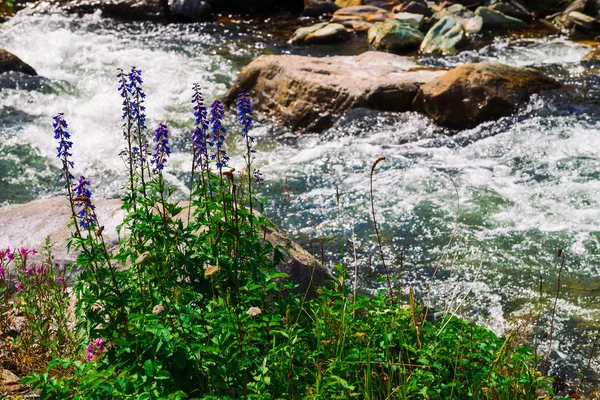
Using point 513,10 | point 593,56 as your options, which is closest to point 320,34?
point 513,10

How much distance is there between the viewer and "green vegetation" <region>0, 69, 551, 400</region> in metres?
2.78

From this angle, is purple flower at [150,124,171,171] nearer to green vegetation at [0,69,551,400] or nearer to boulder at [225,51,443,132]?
green vegetation at [0,69,551,400]

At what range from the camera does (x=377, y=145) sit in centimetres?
905

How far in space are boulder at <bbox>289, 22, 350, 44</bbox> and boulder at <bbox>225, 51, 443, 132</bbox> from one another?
412cm

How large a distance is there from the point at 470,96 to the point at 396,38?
525 cm

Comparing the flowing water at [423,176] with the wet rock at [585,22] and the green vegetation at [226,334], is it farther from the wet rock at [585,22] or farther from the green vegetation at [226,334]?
the wet rock at [585,22]

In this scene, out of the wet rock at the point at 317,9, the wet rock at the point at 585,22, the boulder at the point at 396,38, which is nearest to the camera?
the boulder at the point at 396,38

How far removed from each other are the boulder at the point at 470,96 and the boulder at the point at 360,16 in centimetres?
643

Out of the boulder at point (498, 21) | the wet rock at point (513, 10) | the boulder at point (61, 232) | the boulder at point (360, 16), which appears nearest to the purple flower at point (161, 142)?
the boulder at point (61, 232)

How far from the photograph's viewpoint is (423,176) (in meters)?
8.16

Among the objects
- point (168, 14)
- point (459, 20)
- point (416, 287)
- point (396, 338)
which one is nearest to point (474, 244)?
point (416, 287)

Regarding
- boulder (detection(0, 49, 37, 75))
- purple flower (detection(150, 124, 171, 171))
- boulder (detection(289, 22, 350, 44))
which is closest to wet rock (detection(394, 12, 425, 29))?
boulder (detection(289, 22, 350, 44))

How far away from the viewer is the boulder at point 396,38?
46.0ft

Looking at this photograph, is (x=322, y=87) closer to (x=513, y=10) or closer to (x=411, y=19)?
(x=411, y=19)
